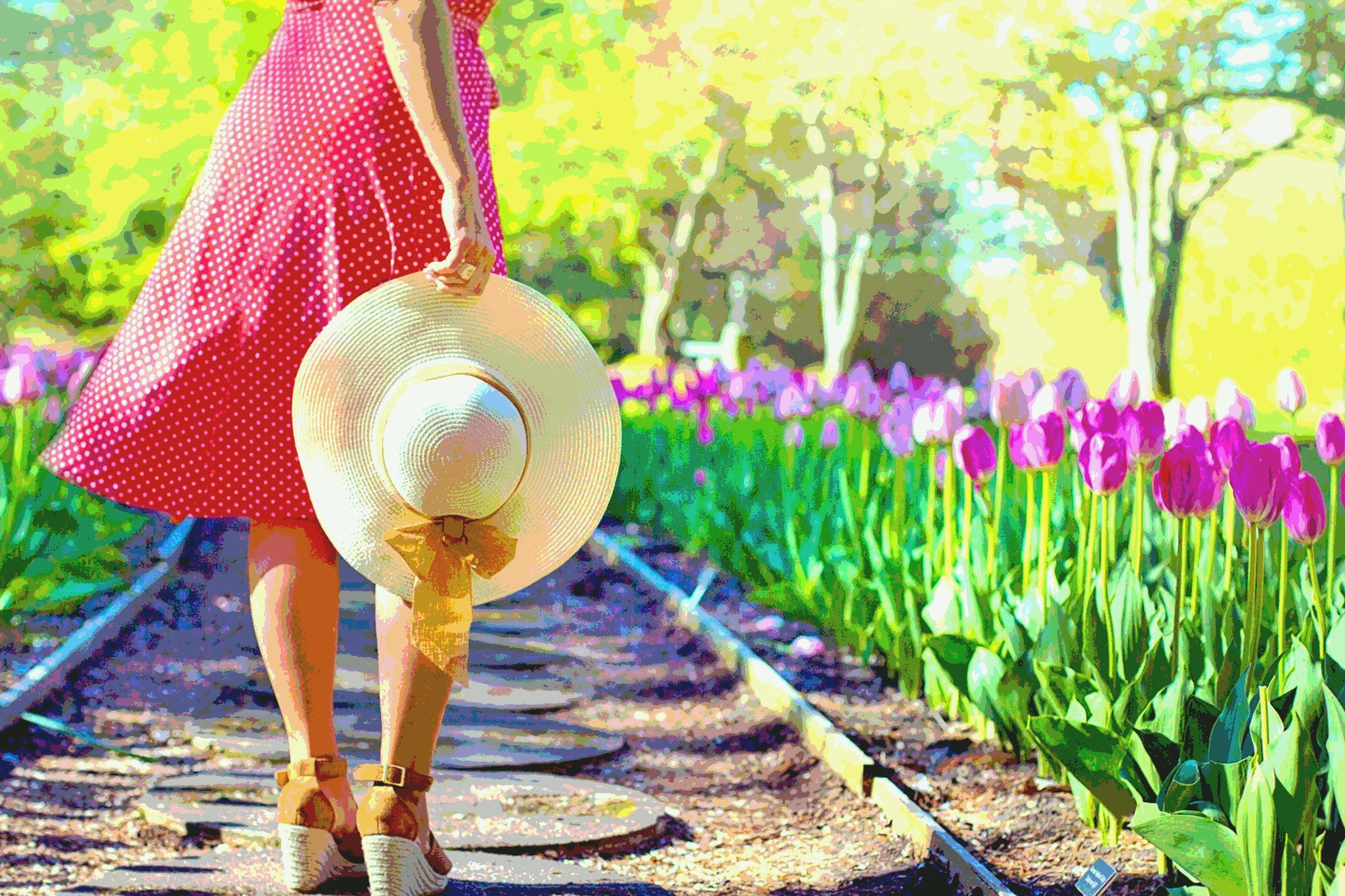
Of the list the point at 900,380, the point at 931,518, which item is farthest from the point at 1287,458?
the point at 900,380

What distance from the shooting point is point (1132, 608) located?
2.58 m

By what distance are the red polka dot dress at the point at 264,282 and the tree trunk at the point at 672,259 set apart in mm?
19556

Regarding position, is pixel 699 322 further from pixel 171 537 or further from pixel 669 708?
pixel 669 708

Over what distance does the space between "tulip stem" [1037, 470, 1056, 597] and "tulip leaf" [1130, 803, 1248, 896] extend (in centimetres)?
Answer: 112

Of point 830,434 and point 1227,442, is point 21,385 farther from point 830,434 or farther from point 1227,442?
point 1227,442

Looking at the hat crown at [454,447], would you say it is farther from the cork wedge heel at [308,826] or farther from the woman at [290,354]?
the cork wedge heel at [308,826]

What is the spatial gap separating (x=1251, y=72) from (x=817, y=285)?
18.0m

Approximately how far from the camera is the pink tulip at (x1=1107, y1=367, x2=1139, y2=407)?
11.2 ft

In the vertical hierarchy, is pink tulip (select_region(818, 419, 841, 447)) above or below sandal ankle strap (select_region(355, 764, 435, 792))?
above

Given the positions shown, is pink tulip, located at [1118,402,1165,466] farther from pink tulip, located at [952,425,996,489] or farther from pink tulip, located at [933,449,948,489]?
pink tulip, located at [933,449,948,489]

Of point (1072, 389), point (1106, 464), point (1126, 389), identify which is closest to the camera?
point (1106, 464)

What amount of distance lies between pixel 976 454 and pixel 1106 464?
66 centimetres

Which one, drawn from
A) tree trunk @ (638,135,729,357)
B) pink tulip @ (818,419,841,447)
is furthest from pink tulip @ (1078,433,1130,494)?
tree trunk @ (638,135,729,357)

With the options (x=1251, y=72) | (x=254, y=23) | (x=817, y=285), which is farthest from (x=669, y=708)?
A: (x=817, y=285)
